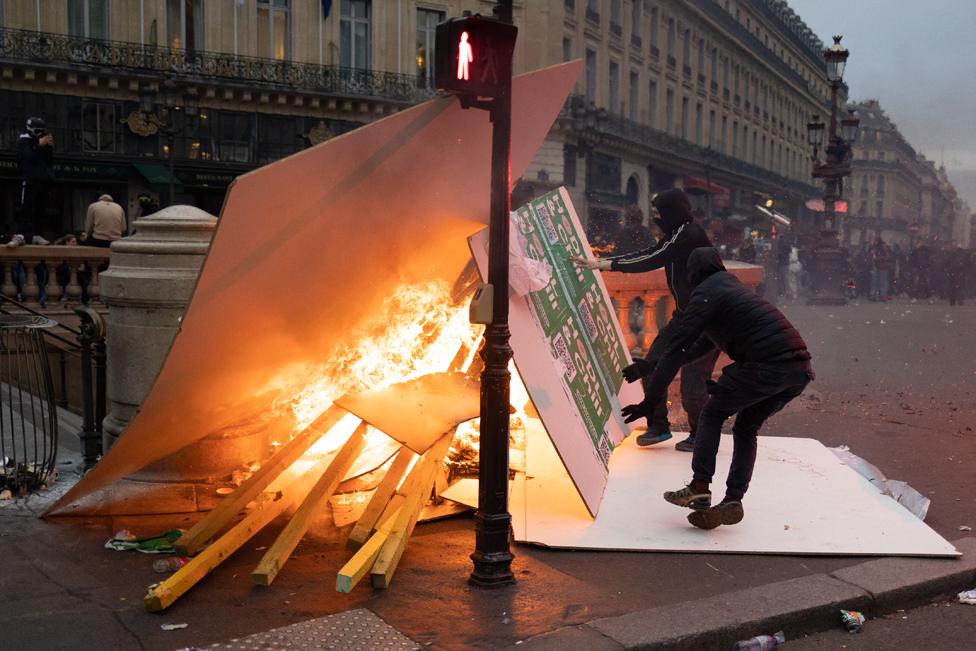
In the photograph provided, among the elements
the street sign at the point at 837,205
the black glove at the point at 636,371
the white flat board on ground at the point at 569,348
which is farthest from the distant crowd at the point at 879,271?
the black glove at the point at 636,371

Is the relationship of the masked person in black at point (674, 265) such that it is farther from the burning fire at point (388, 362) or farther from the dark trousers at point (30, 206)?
the dark trousers at point (30, 206)

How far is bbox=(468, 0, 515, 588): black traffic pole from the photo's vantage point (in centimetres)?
423

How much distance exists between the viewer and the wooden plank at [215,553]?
3.81 meters

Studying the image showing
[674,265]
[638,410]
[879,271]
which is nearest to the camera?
[638,410]

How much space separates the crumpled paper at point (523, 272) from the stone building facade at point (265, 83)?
21.8 meters

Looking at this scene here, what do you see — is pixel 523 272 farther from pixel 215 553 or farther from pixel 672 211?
pixel 215 553

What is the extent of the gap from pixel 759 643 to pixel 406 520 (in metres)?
1.64

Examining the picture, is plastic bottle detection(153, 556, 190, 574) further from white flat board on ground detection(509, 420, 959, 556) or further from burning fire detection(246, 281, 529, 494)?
white flat board on ground detection(509, 420, 959, 556)

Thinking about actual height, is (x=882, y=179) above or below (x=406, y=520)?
above

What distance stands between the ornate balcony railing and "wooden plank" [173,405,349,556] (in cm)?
2515

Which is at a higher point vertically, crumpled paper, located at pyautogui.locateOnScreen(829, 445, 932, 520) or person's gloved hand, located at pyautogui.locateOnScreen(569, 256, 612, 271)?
person's gloved hand, located at pyautogui.locateOnScreen(569, 256, 612, 271)

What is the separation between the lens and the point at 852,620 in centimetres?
413

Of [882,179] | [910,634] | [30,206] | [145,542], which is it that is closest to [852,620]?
[910,634]

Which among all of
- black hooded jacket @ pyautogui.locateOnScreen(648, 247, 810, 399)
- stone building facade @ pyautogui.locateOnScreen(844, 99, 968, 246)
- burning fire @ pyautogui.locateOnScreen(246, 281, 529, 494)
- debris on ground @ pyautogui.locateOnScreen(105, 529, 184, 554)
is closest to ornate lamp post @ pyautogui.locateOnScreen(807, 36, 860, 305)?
burning fire @ pyautogui.locateOnScreen(246, 281, 529, 494)
